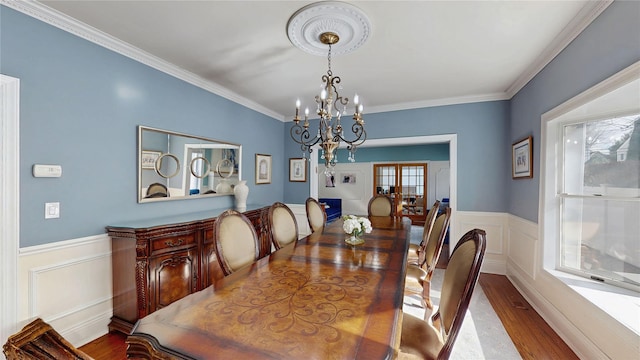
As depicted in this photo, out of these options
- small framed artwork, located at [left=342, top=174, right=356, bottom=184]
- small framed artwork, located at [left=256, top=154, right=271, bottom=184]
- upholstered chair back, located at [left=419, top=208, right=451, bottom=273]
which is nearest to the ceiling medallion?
upholstered chair back, located at [left=419, top=208, right=451, bottom=273]

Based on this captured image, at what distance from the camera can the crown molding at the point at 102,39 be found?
6.15ft

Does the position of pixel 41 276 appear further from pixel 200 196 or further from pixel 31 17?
pixel 31 17

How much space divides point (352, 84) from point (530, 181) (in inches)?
92.2

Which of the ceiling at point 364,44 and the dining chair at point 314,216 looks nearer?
the ceiling at point 364,44

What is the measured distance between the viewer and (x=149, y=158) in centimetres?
264

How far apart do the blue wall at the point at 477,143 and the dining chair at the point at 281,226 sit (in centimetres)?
264

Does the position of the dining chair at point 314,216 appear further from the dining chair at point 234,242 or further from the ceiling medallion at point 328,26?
the ceiling medallion at point 328,26

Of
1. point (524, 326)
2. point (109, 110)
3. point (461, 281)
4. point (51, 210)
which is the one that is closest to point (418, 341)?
point (461, 281)

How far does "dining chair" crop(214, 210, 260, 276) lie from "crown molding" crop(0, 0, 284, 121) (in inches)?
72.5

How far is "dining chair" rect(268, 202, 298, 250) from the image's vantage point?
241 centimetres

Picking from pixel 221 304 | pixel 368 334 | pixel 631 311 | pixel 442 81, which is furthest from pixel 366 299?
pixel 442 81

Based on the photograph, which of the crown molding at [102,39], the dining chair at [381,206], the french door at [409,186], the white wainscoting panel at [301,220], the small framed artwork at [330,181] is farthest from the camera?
the small framed artwork at [330,181]

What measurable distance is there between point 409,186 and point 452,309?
25.3 ft

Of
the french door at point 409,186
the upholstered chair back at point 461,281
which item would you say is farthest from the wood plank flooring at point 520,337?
the french door at point 409,186
